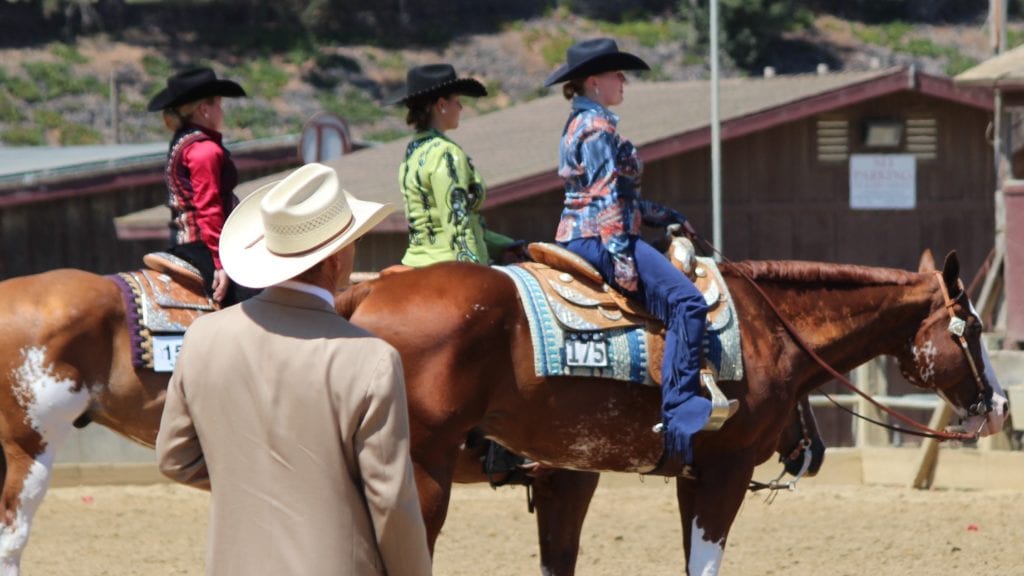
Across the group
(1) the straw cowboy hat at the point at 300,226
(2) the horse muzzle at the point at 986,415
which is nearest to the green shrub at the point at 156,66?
(2) the horse muzzle at the point at 986,415

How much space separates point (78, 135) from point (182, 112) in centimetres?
3743

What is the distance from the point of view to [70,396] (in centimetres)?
788

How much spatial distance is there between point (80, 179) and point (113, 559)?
901 centimetres

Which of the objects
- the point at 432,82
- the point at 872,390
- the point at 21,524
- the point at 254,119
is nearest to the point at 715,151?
the point at 872,390

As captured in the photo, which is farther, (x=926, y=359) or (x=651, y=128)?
(x=651, y=128)

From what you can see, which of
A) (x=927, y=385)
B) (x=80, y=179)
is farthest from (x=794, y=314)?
(x=80, y=179)

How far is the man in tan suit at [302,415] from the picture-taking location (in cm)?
376

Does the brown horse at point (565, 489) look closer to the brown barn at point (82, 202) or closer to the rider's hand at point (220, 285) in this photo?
the rider's hand at point (220, 285)

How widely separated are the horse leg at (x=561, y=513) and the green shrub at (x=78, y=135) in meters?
37.6

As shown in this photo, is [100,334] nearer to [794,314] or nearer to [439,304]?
[439,304]

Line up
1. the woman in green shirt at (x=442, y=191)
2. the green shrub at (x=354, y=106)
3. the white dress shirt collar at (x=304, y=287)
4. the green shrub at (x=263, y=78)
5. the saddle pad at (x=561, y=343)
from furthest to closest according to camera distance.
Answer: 1. the green shrub at (x=263, y=78)
2. the green shrub at (x=354, y=106)
3. the woman in green shirt at (x=442, y=191)
4. the saddle pad at (x=561, y=343)
5. the white dress shirt collar at (x=304, y=287)

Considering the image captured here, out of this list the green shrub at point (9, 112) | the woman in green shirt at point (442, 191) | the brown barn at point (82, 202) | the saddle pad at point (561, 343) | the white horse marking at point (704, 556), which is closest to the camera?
the saddle pad at point (561, 343)

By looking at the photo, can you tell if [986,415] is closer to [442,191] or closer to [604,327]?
[604,327]

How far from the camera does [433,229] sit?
25.1 feet
